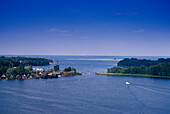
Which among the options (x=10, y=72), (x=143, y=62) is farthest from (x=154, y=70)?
(x=10, y=72)

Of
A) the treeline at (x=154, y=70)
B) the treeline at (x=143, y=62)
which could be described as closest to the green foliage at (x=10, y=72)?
the treeline at (x=154, y=70)

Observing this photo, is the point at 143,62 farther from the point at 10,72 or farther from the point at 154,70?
the point at 10,72

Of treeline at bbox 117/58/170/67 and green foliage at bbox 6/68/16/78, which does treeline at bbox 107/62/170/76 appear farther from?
green foliage at bbox 6/68/16/78

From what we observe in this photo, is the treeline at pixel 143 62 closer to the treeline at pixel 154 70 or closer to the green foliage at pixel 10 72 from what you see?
the treeline at pixel 154 70

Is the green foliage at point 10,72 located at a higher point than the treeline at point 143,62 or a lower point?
lower

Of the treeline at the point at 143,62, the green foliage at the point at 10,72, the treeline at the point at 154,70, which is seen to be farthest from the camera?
the treeline at the point at 143,62

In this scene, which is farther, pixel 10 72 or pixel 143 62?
pixel 143 62

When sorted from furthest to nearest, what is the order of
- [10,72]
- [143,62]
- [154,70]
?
[143,62]
[154,70]
[10,72]

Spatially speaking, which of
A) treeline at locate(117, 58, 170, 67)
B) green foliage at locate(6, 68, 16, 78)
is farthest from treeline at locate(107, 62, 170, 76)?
green foliage at locate(6, 68, 16, 78)

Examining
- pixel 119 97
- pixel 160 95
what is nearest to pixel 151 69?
pixel 160 95

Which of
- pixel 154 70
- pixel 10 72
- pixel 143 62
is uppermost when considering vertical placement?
pixel 143 62

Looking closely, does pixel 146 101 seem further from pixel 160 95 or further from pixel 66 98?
pixel 66 98

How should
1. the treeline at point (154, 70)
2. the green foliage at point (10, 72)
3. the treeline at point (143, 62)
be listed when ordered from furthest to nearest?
the treeline at point (143, 62) → the treeline at point (154, 70) → the green foliage at point (10, 72)
